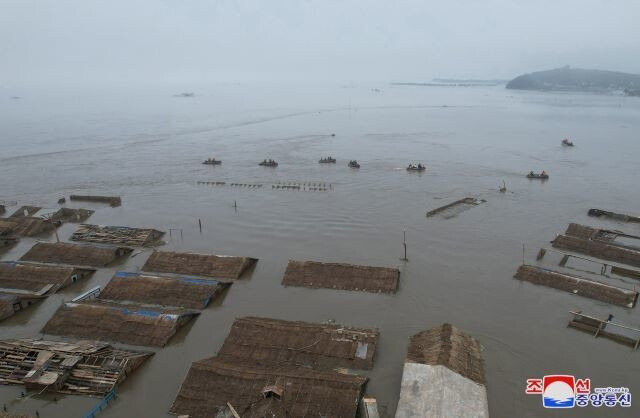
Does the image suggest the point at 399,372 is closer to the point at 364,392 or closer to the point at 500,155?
the point at 364,392

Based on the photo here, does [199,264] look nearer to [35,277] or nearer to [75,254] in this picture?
[75,254]

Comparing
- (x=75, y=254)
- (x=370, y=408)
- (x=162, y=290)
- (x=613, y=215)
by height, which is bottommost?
(x=370, y=408)

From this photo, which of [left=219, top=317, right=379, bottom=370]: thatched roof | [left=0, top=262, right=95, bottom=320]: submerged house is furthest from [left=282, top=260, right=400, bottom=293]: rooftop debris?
[left=0, top=262, right=95, bottom=320]: submerged house

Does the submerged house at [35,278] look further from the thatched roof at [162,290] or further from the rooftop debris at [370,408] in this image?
the rooftop debris at [370,408]

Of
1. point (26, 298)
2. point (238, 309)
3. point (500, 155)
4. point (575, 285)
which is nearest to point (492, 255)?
point (575, 285)

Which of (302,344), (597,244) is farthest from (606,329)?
(302,344)
